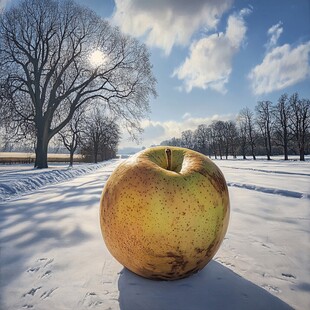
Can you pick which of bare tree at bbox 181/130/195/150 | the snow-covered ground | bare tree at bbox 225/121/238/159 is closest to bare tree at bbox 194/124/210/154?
bare tree at bbox 181/130/195/150

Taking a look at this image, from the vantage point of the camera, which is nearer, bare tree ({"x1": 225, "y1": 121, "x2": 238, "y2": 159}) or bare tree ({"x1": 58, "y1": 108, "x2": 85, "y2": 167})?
bare tree ({"x1": 58, "y1": 108, "x2": 85, "y2": 167})

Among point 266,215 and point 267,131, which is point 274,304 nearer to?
point 266,215

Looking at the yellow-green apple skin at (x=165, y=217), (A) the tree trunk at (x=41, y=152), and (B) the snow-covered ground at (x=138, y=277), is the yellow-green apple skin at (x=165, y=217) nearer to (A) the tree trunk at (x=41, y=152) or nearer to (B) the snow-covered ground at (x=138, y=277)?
(B) the snow-covered ground at (x=138, y=277)

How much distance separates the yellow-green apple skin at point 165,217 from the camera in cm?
153

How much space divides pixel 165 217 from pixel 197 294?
1.83ft

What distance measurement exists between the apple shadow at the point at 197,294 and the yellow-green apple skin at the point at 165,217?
0.08 m

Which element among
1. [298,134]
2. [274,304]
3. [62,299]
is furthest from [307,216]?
[298,134]

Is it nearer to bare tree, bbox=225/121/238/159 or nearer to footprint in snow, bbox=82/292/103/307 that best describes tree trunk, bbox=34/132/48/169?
footprint in snow, bbox=82/292/103/307

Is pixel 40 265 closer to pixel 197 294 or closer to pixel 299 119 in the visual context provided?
pixel 197 294

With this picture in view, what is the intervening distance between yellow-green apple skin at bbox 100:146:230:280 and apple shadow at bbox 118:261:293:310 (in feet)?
0.25

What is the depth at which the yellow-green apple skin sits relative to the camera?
1525 mm

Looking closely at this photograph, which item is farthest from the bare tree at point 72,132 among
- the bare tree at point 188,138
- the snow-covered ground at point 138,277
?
the bare tree at point 188,138

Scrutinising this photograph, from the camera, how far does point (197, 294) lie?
1525 millimetres

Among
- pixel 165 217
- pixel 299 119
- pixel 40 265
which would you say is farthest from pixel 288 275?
pixel 299 119
